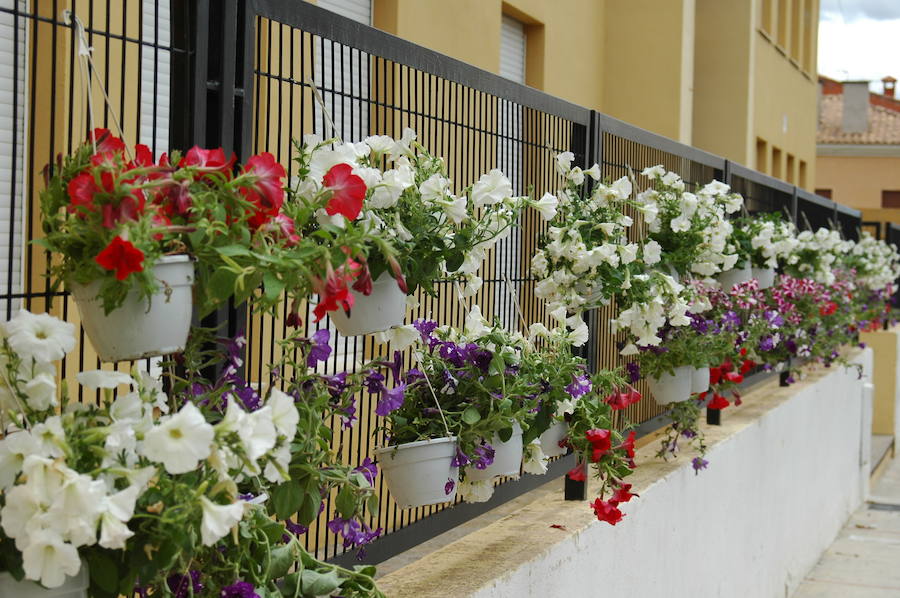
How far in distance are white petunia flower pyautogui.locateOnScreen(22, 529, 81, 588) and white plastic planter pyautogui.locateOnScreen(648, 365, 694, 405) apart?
4.20m

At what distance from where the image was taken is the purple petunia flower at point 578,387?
11.5 feet

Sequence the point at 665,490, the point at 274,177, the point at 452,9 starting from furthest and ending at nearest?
1. the point at 452,9
2. the point at 665,490
3. the point at 274,177

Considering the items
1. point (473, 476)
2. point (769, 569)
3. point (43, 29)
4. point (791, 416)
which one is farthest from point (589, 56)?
point (43, 29)

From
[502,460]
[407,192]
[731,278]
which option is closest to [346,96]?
[407,192]

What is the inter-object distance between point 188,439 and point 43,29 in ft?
3.43

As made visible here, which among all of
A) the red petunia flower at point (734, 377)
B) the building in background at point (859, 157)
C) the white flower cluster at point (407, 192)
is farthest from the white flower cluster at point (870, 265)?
the building in background at point (859, 157)

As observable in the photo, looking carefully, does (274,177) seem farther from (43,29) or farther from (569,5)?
(569,5)

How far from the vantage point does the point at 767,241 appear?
6863mm

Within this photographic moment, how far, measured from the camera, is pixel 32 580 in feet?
5.56

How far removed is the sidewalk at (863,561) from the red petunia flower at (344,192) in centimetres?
713

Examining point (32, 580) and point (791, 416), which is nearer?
point (32, 580)

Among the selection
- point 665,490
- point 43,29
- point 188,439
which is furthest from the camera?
point 665,490

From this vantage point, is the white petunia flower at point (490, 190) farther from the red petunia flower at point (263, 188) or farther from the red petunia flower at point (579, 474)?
the red petunia flower at point (579, 474)

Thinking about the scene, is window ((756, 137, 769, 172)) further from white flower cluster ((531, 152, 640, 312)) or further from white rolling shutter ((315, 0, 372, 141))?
white rolling shutter ((315, 0, 372, 141))
